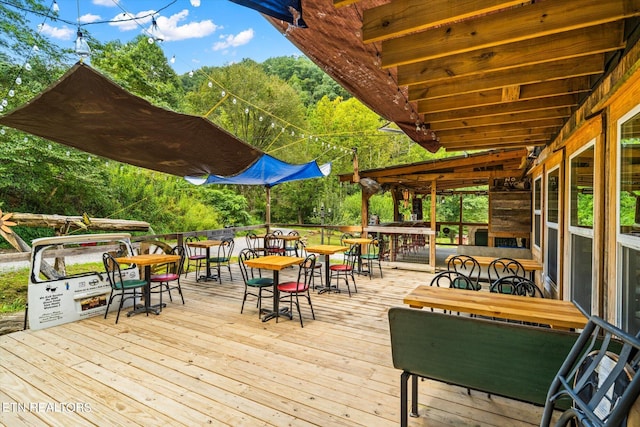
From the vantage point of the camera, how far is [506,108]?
2.81m

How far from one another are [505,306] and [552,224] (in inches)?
82.7

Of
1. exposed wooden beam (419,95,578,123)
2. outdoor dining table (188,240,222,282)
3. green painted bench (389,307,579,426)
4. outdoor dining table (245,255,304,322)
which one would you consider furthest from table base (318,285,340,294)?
green painted bench (389,307,579,426)

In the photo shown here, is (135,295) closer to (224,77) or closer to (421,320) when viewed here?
(421,320)

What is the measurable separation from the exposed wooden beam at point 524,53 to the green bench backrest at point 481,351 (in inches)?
57.5

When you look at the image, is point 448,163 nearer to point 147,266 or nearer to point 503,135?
point 503,135

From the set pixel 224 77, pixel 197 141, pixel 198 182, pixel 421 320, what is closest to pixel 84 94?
pixel 197 141

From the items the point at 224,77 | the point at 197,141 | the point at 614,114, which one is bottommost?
the point at 614,114

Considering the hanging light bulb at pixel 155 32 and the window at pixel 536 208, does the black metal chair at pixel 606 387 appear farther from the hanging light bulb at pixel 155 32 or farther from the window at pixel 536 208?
the window at pixel 536 208

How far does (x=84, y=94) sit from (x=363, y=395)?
3.28 metres

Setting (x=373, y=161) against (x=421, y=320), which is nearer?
(x=421, y=320)

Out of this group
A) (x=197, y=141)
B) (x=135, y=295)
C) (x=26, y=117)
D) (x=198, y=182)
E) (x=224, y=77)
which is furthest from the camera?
(x=224, y=77)

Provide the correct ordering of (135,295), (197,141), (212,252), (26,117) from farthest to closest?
(212,252) → (135,295) → (197,141) → (26,117)

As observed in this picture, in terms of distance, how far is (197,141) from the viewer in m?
3.90

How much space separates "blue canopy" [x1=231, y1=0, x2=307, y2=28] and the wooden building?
0.05 metres
